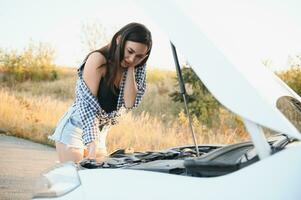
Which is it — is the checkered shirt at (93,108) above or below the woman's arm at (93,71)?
below

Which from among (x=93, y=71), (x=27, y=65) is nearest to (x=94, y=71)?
(x=93, y=71)

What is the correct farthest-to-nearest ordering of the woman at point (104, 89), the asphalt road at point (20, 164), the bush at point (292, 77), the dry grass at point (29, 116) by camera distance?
the bush at point (292, 77), the dry grass at point (29, 116), the asphalt road at point (20, 164), the woman at point (104, 89)

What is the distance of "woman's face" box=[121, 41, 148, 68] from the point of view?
9.42ft

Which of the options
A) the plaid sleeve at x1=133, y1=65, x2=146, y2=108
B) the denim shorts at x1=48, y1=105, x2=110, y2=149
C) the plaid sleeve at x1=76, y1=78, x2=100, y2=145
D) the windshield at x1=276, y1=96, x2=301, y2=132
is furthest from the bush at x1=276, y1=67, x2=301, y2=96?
the windshield at x1=276, y1=96, x2=301, y2=132

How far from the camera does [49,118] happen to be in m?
12.0

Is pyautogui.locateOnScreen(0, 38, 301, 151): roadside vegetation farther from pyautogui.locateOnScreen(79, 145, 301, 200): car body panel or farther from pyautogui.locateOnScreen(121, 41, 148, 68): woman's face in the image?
pyautogui.locateOnScreen(79, 145, 301, 200): car body panel

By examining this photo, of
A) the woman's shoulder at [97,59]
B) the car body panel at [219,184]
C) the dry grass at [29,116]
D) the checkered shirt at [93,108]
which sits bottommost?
the dry grass at [29,116]

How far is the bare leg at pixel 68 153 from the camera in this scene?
127 inches

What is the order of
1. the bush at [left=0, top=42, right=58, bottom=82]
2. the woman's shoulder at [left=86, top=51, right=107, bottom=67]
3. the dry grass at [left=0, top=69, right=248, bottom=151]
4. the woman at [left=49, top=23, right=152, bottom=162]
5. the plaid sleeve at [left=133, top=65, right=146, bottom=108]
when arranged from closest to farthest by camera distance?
the woman at [left=49, top=23, right=152, bottom=162] < the woman's shoulder at [left=86, top=51, right=107, bottom=67] < the plaid sleeve at [left=133, top=65, right=146, bottom=108] < the dry grass at [left=0, top=69, right=248, bottom=151] < the bush at [left=0, top=42, right=58, bottom=82]

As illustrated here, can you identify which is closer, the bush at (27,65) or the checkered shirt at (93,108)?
the checkered shirt at (93,108)

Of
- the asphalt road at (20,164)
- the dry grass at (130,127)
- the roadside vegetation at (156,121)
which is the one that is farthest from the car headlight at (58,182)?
the dry grass at (130,127)

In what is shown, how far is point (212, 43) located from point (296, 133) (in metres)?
0.41

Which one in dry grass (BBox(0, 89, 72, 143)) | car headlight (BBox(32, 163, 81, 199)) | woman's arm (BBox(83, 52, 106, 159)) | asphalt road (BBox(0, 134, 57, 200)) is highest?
woman's arm (BBox(83, 52, 106, 159))

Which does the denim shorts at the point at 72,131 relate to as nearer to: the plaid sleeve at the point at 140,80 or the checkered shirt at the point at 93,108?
the checkered shirt at the point at 93,108
